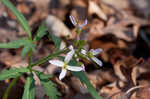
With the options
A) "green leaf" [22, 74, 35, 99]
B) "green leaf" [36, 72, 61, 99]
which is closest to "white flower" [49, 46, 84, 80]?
"green leaf" [36, 72, 61, 99]

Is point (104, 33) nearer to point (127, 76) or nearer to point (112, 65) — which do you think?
point (112, 65)

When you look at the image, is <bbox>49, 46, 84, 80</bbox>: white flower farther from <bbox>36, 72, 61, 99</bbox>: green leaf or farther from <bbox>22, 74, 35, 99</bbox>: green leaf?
<bbox>22, 74, 35, 99</bbox>: green leaf

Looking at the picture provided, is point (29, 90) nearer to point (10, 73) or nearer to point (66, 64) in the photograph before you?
point (10, 73)

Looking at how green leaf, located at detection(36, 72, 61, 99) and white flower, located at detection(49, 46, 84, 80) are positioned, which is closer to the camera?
white flower, located at detection(49, 46, 84, 80)

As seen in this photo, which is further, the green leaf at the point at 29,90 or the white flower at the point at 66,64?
the green leaf at the point at 29,90

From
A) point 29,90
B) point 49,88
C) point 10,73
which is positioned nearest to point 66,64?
point 49,88

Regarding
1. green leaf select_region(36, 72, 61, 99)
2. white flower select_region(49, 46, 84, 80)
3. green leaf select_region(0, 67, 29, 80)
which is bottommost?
green leaf select_region(36, 72, 61, 99)

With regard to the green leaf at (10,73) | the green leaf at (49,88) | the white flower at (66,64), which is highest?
the white flower at (66,64)

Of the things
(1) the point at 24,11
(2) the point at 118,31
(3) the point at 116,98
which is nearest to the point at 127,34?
(2) the point at 118,31

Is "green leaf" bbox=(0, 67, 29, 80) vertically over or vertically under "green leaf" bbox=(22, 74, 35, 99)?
over

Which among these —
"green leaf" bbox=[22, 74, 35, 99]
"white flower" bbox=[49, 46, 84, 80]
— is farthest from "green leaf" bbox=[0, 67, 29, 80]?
"white flower" bbox=[49, 46, 84, 80]

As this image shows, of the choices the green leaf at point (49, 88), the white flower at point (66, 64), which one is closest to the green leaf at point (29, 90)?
the green leaf at point (49, 88)

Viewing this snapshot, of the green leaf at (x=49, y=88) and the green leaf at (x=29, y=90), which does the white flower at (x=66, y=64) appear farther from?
the green leaf at (x=29, y=90)
